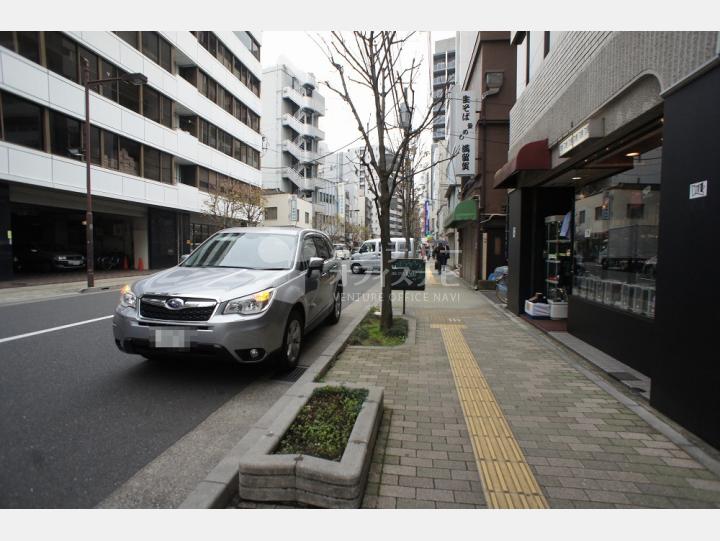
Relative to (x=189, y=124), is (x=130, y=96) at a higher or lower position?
lower

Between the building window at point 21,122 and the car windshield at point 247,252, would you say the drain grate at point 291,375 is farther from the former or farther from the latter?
the building window at point 21,122

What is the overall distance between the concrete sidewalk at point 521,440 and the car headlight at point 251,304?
46.4 inches

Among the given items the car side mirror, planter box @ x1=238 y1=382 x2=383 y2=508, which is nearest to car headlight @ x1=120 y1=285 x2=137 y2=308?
the car side mirror

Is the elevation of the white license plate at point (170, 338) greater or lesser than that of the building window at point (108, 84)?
lesser

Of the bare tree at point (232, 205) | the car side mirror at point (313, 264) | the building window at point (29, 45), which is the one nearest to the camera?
the car side mirror at point (313, 264)

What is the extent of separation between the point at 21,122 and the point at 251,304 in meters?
17.1

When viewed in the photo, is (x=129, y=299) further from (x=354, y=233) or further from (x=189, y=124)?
(x=354, y=233)

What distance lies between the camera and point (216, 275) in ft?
15.6

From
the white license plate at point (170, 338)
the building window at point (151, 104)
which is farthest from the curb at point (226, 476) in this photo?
the building window at point (151, 104)

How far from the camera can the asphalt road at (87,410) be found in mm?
2652

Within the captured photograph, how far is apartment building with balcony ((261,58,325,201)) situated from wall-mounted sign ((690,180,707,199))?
43.5 metres

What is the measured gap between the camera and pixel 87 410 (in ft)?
12.2

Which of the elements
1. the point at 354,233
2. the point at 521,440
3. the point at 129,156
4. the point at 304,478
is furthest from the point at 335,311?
the point at 354,233

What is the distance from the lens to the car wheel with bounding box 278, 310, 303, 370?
4.78 meters
